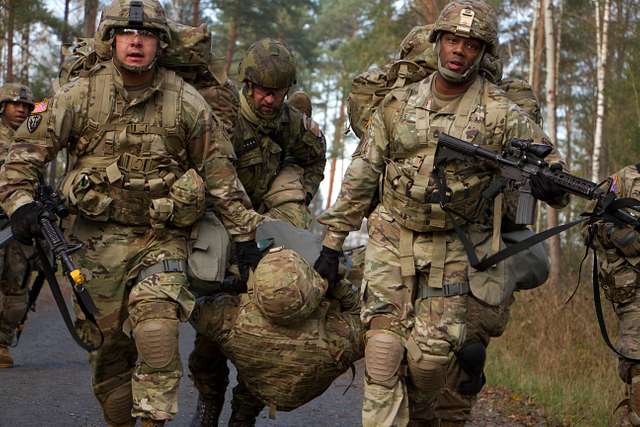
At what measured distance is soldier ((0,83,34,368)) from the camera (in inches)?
375

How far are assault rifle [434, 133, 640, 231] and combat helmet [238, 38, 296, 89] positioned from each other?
6.31ft

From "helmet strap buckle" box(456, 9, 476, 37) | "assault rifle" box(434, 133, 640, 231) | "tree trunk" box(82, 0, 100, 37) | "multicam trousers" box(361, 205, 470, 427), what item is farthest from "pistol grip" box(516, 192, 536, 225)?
"tree trunk" box(82, 0, 100, 37)

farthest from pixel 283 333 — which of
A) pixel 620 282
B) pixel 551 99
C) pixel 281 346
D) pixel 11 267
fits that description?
pixel 551 99

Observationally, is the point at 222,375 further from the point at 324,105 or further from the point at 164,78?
the point at 324,105

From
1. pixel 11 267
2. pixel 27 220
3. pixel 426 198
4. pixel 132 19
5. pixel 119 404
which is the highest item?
pixel 132 19

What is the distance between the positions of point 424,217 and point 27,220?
7.80 ft

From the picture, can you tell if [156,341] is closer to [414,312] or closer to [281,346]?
[281,346]

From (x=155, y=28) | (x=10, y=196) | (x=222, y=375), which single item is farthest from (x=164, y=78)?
(x=222, y=375)

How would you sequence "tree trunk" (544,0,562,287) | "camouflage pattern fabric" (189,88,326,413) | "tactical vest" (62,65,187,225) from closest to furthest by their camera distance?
"tactical vest" (62,65,187,225) < "camouflage pattern fabric" (189,88,326,413) < "tree trunk" (544,0,562,287)

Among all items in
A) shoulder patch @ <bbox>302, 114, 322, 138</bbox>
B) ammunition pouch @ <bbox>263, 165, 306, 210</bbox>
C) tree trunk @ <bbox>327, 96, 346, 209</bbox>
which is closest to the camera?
ammunition pouch @ <bbox>263, 165, 306, 210</bbox>

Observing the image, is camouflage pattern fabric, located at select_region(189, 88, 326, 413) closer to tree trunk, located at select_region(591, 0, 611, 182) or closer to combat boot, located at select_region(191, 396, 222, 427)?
combat boot, located at select_region(191, 396, 222, 427)

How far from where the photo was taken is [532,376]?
8688 mm

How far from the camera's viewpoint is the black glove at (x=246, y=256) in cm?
600

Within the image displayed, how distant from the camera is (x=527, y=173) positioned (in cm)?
531
